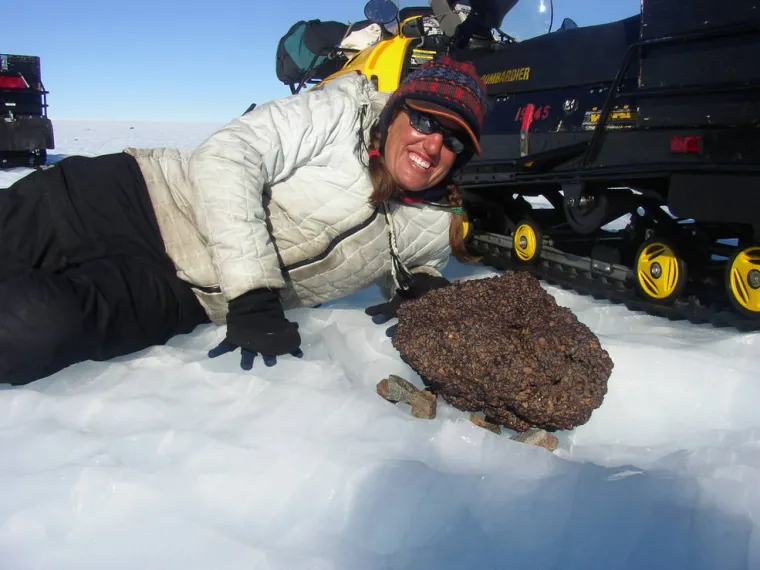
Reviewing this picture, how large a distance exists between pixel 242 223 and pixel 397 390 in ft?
2.39

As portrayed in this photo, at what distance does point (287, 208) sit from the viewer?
87.2 inches

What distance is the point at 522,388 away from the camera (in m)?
1.90

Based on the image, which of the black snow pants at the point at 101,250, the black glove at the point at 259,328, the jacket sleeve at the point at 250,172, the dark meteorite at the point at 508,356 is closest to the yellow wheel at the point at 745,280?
the dark meteorite at the point at 508,356

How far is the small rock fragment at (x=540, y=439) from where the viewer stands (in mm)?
1844

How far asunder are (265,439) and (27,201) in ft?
4.44

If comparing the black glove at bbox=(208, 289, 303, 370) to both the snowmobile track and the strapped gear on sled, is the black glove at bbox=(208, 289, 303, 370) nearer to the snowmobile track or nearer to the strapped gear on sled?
the snowmobile track

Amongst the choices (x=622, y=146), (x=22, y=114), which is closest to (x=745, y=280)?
(x=622, y=146)

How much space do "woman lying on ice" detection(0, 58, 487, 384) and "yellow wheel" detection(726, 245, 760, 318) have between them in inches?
47.4

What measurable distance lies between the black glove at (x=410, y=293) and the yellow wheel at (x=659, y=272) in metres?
1.11

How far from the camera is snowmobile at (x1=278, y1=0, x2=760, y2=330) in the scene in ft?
7.88

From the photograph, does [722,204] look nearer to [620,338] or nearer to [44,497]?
[620,338]

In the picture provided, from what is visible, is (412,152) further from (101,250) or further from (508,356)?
(101,250)

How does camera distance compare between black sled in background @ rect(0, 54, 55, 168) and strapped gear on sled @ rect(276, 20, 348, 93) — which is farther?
black sled in background @ rect(0, 54, 55, 168)

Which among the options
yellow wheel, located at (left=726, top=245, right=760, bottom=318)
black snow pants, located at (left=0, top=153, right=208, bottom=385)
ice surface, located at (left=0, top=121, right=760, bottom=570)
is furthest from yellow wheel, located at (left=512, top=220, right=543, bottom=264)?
black snow pants, located at (left=0, top=153, right=208, bottom=385)
